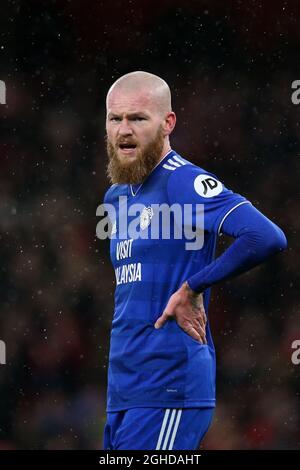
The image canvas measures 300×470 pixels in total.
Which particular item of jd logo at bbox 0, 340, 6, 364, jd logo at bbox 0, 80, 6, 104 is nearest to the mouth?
jd logo at bbox 0, 340, 6, 364

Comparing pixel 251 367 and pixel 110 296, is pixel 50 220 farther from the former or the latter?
pixel 251 367

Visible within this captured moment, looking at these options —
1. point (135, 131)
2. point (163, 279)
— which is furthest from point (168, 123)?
point (163, 279)

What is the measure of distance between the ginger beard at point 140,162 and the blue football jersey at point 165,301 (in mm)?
60

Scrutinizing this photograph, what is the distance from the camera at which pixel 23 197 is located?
25.3 ft

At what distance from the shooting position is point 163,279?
3961 millimetres

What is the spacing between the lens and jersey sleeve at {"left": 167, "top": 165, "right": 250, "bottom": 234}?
12.6ft

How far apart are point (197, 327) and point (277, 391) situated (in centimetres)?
384

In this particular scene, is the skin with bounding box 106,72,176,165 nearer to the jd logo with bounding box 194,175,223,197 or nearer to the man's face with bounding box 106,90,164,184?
the man's face with bounding box 106,90,164,184

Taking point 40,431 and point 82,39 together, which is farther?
point 82,39

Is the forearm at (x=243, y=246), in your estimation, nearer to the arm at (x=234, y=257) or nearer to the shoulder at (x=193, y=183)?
the arm at (x=234, y=257)

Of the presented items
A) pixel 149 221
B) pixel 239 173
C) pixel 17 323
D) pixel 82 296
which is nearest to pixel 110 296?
pixel 82 296

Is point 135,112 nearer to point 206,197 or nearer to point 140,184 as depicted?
point 140,184

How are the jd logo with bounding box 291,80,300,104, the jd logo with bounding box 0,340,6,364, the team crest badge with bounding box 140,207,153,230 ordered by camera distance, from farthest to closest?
the jd logo with bounding box 291,80,300,104
the jd logo with bounding box 0,340,6,364
the team crest badge with bounding box 140,207,153,230

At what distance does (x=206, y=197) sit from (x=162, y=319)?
49cm
